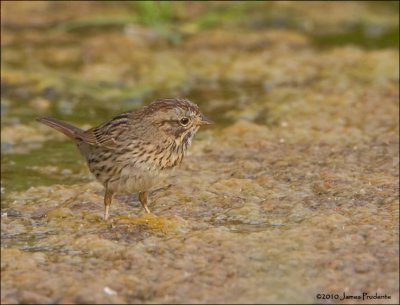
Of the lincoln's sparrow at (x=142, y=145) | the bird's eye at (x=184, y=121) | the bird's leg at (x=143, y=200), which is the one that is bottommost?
the bird's leg at (x=143, y=200)

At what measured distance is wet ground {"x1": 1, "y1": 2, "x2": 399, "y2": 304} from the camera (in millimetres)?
5219

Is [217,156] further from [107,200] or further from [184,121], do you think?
[107,200]

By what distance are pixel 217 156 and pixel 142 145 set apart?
→ 180 centimetres

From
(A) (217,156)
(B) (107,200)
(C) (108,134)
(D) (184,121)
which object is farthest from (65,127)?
(A) (217,156)

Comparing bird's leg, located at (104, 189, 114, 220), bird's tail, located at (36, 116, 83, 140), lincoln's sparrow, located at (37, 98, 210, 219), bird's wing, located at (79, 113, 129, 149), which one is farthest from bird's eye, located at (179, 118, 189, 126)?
bird's tail, located at (36, 116, 83, 140)

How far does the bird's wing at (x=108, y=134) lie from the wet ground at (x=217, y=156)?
0.47 metres

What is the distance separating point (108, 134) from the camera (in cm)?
648

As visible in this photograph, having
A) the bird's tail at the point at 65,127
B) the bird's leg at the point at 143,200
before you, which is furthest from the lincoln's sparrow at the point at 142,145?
the bird's tail at the point at 65,127

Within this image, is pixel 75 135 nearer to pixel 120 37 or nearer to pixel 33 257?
pixel 33 257

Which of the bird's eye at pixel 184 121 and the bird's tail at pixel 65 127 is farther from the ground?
the bird's eye at pixel 184 121

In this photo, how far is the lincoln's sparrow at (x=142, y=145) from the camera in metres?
6.23

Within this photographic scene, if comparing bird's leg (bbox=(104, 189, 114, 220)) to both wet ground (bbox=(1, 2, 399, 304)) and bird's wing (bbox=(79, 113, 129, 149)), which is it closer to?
wet ground (bbox=(1, 2, 399, 304))

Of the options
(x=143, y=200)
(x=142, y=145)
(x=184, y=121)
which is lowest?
(x=143, y=200)

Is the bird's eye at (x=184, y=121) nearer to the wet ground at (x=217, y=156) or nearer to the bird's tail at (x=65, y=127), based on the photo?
the wet ground at (x=217, y=156)
